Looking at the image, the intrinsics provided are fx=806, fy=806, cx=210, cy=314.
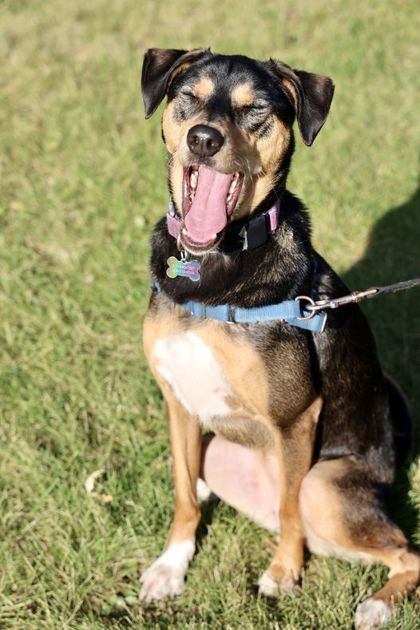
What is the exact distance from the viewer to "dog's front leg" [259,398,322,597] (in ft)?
12.2

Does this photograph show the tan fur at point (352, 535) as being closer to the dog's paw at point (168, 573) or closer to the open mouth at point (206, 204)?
the dog's paw at point (168, 573)

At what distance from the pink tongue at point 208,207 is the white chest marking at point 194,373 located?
1.55ft

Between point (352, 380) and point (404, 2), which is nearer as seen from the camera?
point (352, 380)

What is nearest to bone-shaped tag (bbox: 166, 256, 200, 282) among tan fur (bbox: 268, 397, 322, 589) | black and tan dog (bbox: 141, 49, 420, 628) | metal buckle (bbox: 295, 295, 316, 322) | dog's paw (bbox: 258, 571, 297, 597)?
black and tan dog (bbox: 141, 49, 420, 628)

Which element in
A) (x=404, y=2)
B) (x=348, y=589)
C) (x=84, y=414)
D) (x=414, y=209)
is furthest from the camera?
(x=404, y=2)

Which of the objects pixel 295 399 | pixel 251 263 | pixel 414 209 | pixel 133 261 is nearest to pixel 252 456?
pixel 295 399

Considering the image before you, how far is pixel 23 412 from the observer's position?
489 cm

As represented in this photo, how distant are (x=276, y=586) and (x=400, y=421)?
1.17 meters

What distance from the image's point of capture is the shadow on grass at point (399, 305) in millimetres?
4398

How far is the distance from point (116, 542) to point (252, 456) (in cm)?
83

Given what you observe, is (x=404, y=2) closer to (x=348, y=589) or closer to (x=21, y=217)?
(x=21, y=217)

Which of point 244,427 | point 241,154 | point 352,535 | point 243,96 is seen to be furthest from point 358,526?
point 243,96

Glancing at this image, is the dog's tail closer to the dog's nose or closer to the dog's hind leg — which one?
the dog's hind leg

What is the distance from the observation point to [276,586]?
3910 mm
